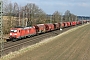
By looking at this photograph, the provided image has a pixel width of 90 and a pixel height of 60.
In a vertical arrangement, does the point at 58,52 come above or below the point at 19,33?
below

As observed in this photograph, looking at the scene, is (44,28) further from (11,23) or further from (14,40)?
(14,40)

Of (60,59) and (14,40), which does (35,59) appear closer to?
(60,59)

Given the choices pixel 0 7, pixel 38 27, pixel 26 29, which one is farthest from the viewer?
pixel 38 27

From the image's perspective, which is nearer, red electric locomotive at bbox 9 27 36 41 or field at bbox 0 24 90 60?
field at bbox 0 24 90 60

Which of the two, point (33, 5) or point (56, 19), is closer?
point (33, 5)

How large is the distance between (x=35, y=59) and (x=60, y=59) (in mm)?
2684

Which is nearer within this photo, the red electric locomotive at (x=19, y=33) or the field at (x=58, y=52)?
the field at (x=58, y=52)

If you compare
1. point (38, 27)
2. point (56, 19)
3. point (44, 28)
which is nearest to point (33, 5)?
point (56, 19)

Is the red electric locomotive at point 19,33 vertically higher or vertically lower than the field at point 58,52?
higher

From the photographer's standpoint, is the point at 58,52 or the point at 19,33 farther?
the point at 19,33

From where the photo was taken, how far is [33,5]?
349 feet

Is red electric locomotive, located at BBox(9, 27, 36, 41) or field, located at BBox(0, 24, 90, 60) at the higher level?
red electric locomotive, located at BBox(9, 27, 36, 41)

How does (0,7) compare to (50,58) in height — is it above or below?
above

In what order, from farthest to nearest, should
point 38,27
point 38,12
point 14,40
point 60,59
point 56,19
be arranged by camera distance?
point 56,19 < point 38,12 < point 38,27 < point 14,40 < point 60,59
